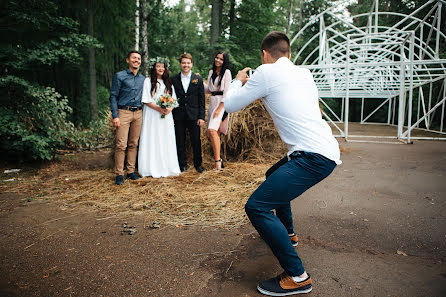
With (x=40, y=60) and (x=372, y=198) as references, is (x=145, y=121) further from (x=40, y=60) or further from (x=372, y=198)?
(x=372, y=198)

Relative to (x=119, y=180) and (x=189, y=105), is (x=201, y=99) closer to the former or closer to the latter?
(x=189, y=105)

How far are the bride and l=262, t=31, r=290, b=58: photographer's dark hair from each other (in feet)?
11.3

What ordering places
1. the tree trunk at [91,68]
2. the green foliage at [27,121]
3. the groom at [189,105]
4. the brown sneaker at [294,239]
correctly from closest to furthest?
the brown sneaker at [294,239]
the groom at [189,105]
the green foliage at [27,121]
the tree trunk at [91,68]

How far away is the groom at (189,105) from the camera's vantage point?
584 cm

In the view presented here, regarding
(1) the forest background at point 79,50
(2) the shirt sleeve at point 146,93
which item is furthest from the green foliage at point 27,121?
(2) the shirt sleeve at point 146,93

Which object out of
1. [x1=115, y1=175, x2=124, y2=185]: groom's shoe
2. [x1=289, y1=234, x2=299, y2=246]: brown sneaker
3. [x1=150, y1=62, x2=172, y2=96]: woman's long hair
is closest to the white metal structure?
[x1=150, y1=62, x2=172, y2=96]: woman's long hair

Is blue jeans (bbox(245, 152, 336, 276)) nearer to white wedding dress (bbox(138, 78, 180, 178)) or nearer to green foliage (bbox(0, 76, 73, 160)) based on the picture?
white wedding dress (bbox(138, 78, 180, 178))

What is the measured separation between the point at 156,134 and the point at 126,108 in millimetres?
721

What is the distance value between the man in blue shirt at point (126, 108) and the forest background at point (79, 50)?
4.00 ft

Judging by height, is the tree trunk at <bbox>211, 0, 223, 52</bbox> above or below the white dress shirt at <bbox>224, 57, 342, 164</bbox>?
above

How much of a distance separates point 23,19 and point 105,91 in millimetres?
9792

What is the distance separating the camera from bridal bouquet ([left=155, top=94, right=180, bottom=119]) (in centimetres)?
547

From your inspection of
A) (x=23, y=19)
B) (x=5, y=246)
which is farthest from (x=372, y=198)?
(x=23, y=19)

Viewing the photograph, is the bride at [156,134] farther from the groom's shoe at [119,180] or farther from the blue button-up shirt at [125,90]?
the groom's shoe at [119,180]
